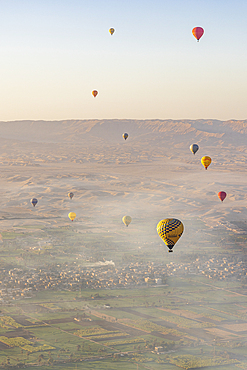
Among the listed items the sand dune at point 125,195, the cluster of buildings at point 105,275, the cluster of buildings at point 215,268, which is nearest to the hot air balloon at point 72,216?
the sand dune at point 125,195

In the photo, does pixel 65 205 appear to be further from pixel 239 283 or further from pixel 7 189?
pixel 239 283

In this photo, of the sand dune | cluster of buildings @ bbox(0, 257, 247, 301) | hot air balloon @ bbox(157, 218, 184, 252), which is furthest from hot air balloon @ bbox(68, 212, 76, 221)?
hot air balloon @ bbox(157, 218, 184, 252)

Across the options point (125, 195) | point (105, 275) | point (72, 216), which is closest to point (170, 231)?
point (105, 275)

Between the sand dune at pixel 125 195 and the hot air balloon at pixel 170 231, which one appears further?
the sand dune at pixel 125 195

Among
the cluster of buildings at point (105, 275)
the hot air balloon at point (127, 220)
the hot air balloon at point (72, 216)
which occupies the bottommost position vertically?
the cluster of buildings at point (105, 275)

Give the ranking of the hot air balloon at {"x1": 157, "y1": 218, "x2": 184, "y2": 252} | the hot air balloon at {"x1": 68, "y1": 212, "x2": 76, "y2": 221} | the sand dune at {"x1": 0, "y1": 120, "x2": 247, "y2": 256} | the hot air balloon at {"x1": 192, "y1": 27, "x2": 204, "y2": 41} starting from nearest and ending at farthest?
the hot air balloon at {"x1": 157, "y1": 218, "x2": 184, "y2": 252}, the hot air balloon at {"x1": 192, "y1": 27, "x2": 204, "y2": 41}, the hot air balloon at {"x1": 68, "y1": 212, "x2": 76, "y2": 221}, the sand dune at {"x1": 0, "y1": 120, "x2": 247, "y2": 256}

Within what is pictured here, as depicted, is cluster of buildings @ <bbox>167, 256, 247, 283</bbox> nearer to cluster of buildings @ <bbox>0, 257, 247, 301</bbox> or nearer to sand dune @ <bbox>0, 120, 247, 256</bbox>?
cluster of buildings @ <bbox>0, 257, 247, 301</bbox>

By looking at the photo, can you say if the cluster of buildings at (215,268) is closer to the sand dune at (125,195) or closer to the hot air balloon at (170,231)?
the sand dune at (125,195)

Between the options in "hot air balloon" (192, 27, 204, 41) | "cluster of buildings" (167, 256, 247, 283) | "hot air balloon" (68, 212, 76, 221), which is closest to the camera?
"hot air balloon" (192, 27, 204, 41)

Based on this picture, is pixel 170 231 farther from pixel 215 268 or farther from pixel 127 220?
pixel 127 220

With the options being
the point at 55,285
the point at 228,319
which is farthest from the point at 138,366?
the point at 55,285
